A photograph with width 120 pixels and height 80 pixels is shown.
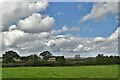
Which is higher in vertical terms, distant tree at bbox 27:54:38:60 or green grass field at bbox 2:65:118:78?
distant tree at bbox 27:54:38:60

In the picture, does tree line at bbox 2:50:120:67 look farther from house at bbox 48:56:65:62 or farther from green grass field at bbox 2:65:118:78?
green grass field at bbox 2:65:118:78

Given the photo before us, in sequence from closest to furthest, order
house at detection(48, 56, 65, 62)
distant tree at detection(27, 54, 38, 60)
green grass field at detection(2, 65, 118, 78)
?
green grass field at detection(2, 65, 118, 78)
house at detection(48, 56, 65, 62)
distant tree at detection(27, 54, 38, 60)

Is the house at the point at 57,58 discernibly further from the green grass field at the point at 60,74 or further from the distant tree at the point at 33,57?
the green grass field at the point at 60,74

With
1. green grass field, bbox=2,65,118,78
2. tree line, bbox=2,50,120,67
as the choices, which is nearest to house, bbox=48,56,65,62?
tree line, bbox=2,50,120,67

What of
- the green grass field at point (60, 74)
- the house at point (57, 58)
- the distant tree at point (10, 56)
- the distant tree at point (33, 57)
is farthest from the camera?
the distant tree at point (33, 57)

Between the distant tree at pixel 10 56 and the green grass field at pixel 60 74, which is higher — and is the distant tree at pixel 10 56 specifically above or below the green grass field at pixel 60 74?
above

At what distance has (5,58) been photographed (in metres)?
36.3

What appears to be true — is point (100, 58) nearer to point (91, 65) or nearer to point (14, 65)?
point (91, 65)

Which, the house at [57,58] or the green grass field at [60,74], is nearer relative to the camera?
the green grass field at [60,74]

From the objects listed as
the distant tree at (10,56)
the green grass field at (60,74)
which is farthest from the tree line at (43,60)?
the green grass field at (60,74)

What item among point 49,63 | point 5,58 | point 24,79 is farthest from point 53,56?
point 24,79

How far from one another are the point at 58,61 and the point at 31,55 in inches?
177

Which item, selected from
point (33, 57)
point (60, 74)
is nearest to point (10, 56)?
point (33, 57)

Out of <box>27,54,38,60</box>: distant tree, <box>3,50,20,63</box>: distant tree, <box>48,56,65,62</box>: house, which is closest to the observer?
<box>3,50,20,63</box>: distant tree
